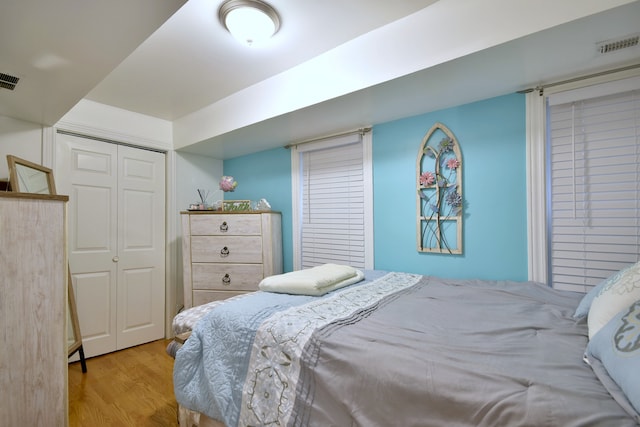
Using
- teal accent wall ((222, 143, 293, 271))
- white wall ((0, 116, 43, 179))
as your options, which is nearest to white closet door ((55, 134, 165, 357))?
white wall ((0, 116, 43, 179))

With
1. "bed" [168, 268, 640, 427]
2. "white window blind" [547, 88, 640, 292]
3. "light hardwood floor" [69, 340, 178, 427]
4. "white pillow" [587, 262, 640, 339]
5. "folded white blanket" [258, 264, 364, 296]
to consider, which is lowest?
"light hardwood floor" [69, 340, 178, 427]

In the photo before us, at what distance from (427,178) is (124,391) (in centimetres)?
267

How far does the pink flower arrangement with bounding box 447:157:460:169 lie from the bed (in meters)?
0.85

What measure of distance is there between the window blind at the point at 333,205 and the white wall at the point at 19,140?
2.19 m

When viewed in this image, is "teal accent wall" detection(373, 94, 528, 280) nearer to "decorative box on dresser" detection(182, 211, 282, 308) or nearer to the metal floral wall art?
the metal floral wall art

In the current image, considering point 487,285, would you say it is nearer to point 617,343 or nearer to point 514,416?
point 617,343

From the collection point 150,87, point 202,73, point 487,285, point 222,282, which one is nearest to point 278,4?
point 202,73

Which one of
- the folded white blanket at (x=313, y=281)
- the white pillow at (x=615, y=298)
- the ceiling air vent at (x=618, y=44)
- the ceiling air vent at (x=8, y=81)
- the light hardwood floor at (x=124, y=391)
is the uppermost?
the ceiling air vent at (x=618, y=44)

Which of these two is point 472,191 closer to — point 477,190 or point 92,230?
point 477,190

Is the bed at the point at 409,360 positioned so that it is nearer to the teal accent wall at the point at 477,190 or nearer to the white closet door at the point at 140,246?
the teal accent wall at the point at 477,190

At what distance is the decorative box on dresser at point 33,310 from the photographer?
123cm

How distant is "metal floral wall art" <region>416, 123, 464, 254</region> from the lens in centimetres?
206

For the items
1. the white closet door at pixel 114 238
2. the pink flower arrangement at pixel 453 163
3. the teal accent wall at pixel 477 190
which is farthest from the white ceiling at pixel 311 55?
the white closet door at pixel 114 238

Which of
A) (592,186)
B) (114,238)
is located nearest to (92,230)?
(114,238)
